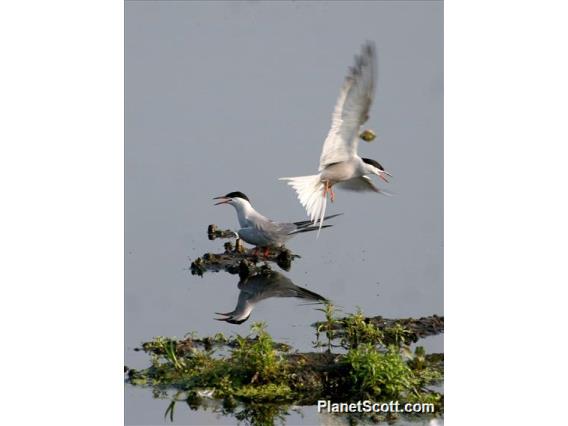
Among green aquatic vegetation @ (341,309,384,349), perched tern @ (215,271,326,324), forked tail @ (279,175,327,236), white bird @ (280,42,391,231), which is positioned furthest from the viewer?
forked tail @ (279,175,327,236)

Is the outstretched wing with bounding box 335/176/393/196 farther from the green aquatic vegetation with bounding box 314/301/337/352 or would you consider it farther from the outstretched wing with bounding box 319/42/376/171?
the green aquatic vegetation with bounding box 314/301/337/352

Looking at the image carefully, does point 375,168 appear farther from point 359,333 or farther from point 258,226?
point 359,333

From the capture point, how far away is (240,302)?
A: 6707 millimetres

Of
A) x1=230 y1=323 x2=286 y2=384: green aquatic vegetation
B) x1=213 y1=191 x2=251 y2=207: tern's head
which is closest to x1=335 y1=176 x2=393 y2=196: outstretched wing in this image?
x1=213 y1=191 x2=251 y2=207: tern's head

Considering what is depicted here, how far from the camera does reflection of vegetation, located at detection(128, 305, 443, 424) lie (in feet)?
18.3

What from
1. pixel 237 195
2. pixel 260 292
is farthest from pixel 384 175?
pixel 260 292

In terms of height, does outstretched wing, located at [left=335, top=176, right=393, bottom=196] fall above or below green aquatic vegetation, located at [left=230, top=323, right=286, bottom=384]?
above

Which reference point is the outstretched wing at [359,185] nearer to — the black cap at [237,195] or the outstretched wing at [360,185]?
the outstretched wing at [360,185]

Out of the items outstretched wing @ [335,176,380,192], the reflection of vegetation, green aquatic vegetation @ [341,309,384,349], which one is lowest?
the reflection of vegetation

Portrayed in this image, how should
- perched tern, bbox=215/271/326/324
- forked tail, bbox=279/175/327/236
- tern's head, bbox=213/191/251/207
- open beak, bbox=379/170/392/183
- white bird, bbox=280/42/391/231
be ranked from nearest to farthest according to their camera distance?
white bird, bbox=280/42/391/231 → perched tern, bbox=215/271/326/324 → forked tail, bbox=279/175/327/236 → open beak, bbox=379/170/392/183 → tern's head, bbox=213/191/251/207

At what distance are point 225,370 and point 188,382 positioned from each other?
25 cm

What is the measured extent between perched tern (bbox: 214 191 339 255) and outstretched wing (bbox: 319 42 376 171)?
0.67m
